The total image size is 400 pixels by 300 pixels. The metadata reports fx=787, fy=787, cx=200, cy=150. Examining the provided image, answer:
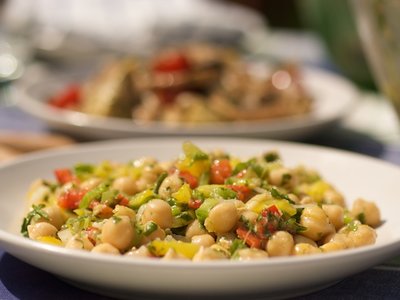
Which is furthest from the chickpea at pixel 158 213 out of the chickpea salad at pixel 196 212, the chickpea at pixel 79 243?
the chickpea at pixel 79 243

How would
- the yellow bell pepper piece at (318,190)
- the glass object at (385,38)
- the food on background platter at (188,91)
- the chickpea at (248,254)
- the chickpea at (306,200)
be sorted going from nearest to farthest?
the chickpea at (248,254)
the chickpea at (306,200)
the yellow bell pepper piece at (318,190)
the glass object at (385,38)
the food on background platter at (188,91)

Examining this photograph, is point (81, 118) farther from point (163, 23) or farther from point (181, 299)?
point (163, 23)

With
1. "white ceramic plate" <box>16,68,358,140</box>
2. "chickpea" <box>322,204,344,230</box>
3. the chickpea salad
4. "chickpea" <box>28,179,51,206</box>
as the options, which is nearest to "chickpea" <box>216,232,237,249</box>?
the chickpea salad

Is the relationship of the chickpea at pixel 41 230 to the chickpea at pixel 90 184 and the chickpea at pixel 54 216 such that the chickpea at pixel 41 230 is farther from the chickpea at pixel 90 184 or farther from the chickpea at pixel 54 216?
the chickpea at pixel 90 184

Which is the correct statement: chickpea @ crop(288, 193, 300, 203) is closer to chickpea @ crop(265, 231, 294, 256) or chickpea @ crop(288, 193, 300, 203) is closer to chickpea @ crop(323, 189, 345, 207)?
chickpea @ crop(323, 189, 345, 207)

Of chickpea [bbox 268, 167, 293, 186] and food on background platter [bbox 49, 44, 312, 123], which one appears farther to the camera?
food on background platter [bbox 49, 44, 312, 123]

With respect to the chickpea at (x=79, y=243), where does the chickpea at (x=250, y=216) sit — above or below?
above

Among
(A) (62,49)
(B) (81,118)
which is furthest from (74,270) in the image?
(A) (62,49)
